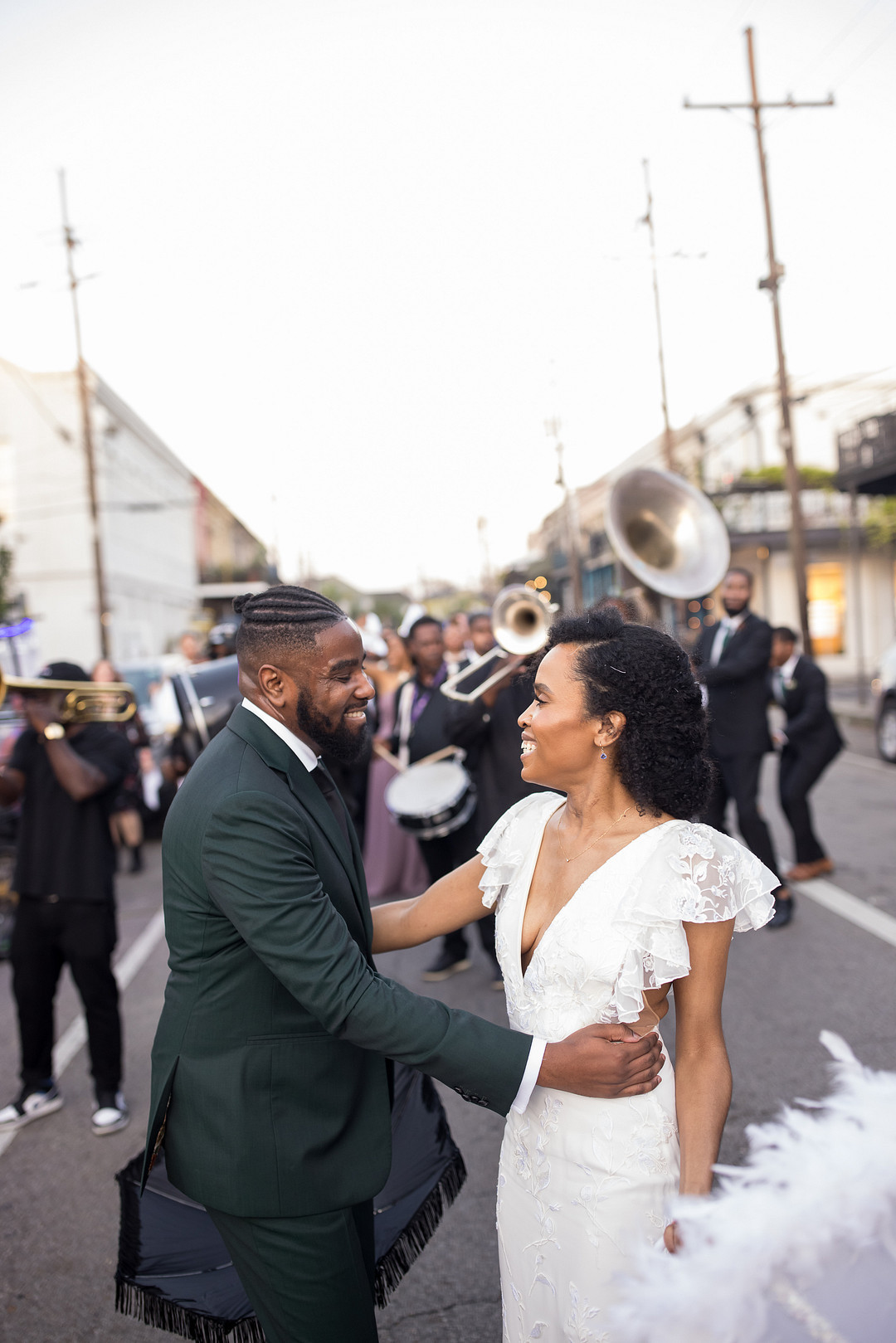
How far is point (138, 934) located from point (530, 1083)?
227 inches

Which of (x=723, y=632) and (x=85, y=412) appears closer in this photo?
(x=723, y=632)

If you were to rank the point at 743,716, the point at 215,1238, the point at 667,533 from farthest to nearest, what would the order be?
the point at 667,533 → the point at 743,716 → the point at 215,1238

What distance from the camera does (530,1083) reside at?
168 centimetres

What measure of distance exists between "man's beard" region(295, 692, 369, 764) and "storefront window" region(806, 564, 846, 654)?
31808 millimetres

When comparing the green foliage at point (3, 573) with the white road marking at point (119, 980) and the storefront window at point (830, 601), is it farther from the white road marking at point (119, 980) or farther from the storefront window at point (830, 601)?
the storefront window at point (830, 601)

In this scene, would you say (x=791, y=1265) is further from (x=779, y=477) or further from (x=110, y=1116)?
(x=779, y=477)

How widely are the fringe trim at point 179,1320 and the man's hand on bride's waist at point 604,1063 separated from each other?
964 millimetres

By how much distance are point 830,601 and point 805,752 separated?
87.6ft

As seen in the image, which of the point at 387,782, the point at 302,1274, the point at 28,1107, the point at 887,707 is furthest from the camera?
the point at 887,707

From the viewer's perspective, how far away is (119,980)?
19.0 ft

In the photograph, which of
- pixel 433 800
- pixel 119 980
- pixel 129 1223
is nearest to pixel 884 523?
pixel 433 800

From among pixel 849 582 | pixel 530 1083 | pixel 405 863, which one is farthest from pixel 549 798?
pixel 849 582

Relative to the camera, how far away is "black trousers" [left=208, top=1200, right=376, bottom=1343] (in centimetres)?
173

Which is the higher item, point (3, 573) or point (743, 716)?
point (3, 573)
